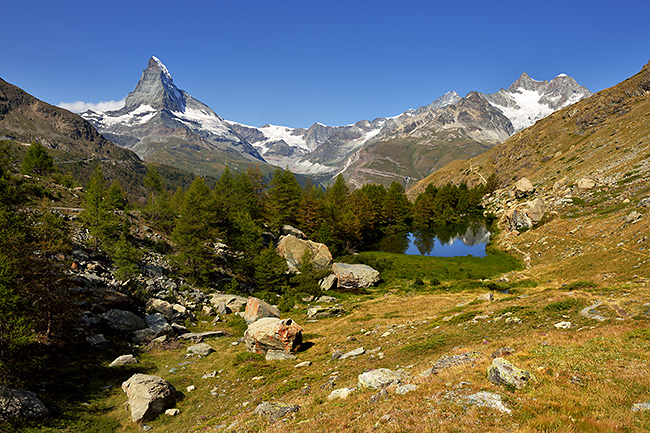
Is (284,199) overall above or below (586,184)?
below

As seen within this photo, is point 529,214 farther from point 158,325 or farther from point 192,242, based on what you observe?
point 158,325

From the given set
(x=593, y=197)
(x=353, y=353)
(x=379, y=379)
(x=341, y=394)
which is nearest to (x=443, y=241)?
(x=593, y=197)

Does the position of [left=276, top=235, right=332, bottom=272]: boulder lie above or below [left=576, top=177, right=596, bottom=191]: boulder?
below

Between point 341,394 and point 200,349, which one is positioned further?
point 200,349

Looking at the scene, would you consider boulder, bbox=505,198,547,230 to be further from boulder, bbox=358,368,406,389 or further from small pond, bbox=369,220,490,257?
boulder, bbox=358,368,406,389

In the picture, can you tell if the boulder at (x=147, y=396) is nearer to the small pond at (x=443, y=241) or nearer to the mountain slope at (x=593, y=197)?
the mountain slope at (x=593, y=197)

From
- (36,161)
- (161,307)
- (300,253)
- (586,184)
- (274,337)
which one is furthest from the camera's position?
(36,161)

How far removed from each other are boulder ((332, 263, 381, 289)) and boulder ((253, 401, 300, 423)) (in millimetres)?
42574

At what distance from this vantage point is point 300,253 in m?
63.2

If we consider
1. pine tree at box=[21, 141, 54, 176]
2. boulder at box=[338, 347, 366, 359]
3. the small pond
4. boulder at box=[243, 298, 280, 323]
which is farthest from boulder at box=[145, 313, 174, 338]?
pine tree at box=[21, 141, 54, 176]

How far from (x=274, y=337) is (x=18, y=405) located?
16672mm

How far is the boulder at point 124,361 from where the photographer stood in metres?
23.6

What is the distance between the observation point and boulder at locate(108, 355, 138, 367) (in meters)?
23.6

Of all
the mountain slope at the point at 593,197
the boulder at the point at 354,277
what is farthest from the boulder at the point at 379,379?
the boulder at the point at 354,277
